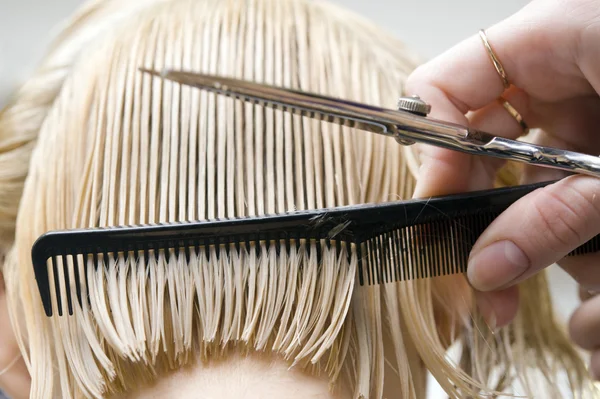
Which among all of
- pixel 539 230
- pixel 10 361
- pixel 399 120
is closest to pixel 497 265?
pixel 539 230

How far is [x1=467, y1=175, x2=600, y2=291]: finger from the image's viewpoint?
51cm

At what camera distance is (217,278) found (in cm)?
52

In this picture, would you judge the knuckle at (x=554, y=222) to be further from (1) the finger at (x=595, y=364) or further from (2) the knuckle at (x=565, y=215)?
(1) the finger at (x=595, y=364)

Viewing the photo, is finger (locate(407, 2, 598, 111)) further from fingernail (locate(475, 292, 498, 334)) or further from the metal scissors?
fingernail (locate(475, 292, 498, 334))

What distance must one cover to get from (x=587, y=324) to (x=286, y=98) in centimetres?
37

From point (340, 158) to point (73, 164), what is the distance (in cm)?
24

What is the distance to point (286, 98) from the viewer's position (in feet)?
1.64

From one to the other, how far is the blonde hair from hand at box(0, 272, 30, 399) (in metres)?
0.02

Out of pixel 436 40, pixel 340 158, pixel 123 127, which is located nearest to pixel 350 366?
pixel 340 158

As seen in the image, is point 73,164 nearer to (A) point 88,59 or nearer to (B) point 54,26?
(A) point 88,59

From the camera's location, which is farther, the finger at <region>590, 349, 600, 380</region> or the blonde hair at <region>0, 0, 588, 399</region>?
the finger at <region>590, 349, 600, 380</region>

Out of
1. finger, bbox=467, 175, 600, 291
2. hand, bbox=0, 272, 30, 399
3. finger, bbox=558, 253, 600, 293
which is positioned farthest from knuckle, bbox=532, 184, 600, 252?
hand, bbox=0, 272, 30, 399

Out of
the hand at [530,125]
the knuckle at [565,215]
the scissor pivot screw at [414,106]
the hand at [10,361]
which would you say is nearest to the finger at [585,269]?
the hand at [530,125]

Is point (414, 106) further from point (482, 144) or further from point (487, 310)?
point (487, 310)
